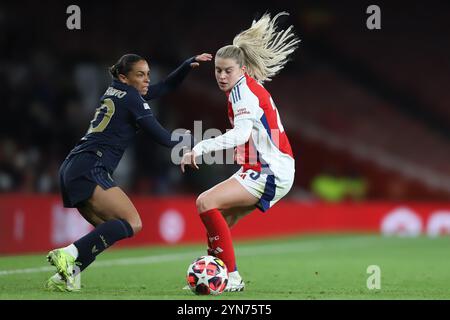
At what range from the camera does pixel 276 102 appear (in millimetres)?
23531

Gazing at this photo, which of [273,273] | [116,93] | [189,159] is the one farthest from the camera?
[273,273]

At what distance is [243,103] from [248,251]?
690 centimetres

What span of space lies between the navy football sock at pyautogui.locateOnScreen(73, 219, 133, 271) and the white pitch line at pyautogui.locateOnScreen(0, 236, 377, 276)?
5.94ft

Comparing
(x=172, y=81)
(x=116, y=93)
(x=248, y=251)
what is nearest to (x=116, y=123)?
(x=116, y=93)

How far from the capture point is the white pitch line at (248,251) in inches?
376

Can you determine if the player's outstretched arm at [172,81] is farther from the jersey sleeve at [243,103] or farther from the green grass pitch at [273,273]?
the green grass pitch at [273,273]

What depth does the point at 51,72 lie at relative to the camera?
16.4m

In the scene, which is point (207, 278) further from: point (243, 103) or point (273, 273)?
point (273, 273)

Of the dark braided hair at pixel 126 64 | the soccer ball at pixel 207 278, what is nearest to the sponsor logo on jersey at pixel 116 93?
the dark braided hair at pixel 126 64

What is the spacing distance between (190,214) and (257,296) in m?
9.48

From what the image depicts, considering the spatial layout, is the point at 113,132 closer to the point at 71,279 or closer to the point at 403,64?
the point at 71,279

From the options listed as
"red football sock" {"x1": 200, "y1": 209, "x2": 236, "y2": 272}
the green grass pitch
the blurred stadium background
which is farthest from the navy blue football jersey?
the blurred stadium background

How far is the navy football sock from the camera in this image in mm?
7207
